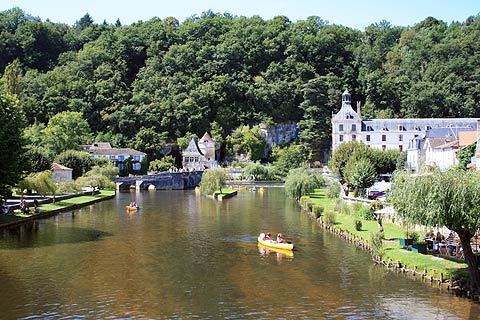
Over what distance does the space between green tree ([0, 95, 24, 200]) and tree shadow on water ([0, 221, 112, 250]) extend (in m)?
3.45

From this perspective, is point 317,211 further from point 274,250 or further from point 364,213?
point 274,250

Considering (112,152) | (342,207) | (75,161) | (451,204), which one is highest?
(112,152)

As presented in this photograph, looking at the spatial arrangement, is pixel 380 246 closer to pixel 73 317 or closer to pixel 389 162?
pixel 73 317

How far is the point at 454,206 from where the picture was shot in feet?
81.3

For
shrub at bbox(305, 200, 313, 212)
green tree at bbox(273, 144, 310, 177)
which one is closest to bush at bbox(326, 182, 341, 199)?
shrub at bbox(305, 200, 313, 212)

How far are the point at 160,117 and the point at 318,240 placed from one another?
97.1 meters

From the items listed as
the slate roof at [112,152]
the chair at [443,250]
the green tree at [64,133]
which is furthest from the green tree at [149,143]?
the chair at [443,250]

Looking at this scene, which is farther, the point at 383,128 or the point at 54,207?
the point at 383,128

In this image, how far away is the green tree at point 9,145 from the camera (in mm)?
42969

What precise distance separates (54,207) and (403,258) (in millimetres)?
40096

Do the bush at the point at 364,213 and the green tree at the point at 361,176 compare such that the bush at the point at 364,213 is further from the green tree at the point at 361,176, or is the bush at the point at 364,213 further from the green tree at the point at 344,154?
the green tree at the point at 344,154

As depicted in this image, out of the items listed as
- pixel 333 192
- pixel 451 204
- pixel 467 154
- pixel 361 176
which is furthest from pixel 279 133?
pixel 451 204

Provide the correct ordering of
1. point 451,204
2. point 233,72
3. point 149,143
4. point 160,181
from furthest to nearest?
point 233,72
point 149,143
point 160,181
point 451,204

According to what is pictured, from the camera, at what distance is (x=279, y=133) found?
453 feet
